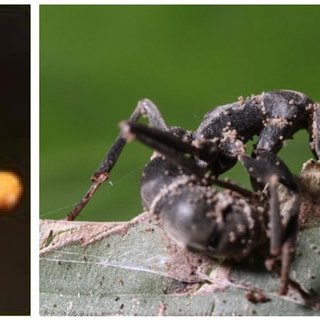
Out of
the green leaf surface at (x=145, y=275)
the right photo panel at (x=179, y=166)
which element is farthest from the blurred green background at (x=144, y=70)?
the green leaf surface at (x=145, y=275)

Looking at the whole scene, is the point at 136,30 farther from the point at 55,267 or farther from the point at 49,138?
the point at 55,267

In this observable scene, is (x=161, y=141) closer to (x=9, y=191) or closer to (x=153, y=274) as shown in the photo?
(x=153, y=274)

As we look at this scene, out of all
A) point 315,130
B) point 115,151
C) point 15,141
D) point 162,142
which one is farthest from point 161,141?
point 15,141

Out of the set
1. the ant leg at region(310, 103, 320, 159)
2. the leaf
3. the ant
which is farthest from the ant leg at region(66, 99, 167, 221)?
the ant leg at region(310, 103, 320, 159)

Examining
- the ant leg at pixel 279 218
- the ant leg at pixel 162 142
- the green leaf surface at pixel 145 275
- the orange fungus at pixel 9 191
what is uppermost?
the ant leg at pixel 162 142

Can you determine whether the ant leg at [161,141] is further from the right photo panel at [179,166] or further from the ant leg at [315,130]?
the ant leg at [315,130]

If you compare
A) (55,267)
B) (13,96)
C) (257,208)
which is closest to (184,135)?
(257,208)
